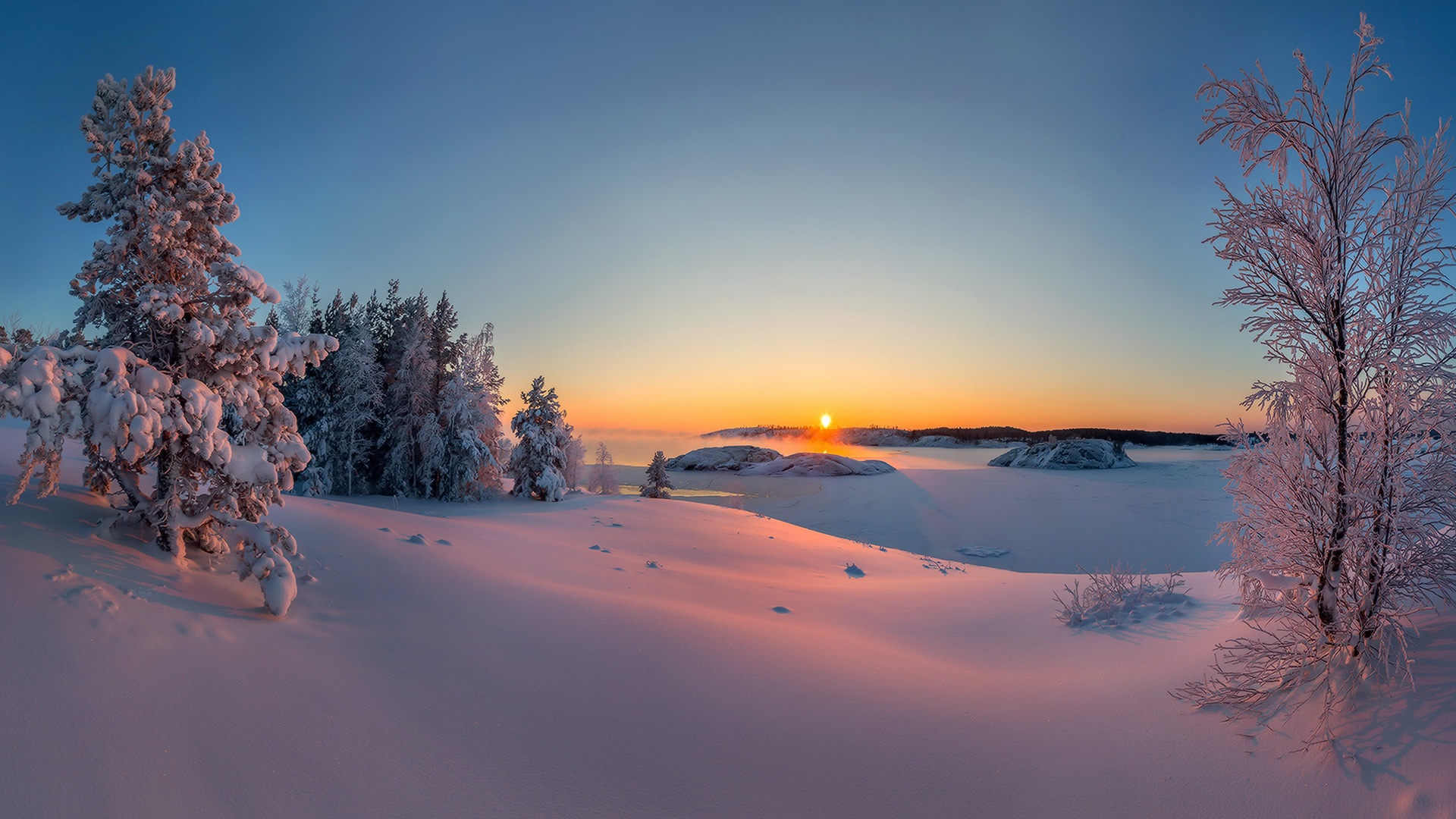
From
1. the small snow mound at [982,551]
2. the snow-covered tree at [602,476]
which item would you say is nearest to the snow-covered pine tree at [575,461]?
the snow-covered tree at [602,476]

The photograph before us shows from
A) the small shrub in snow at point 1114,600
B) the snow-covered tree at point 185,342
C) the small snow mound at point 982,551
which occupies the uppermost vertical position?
the snow-covered tree at point 185,342

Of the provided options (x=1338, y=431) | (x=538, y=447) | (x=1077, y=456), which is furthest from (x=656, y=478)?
(x=1338, y=431)

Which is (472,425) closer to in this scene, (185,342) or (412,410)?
(412,410)

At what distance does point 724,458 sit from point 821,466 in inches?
328

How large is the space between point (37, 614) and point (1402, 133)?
9.21 meters

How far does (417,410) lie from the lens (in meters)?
22.5

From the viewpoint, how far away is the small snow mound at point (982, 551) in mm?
20297

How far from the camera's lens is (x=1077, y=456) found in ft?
104

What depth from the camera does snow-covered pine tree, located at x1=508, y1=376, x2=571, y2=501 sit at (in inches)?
852

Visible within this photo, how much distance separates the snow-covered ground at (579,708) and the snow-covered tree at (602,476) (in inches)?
1155

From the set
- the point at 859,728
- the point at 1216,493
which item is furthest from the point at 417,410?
the point at 1216,493

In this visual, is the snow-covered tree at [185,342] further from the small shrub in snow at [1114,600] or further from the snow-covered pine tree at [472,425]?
the snow-covered pine tree at [472,425]

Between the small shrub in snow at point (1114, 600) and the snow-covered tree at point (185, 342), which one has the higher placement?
the snow-covered tree at point (185, 342)

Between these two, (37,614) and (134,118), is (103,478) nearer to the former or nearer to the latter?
(37,614)
